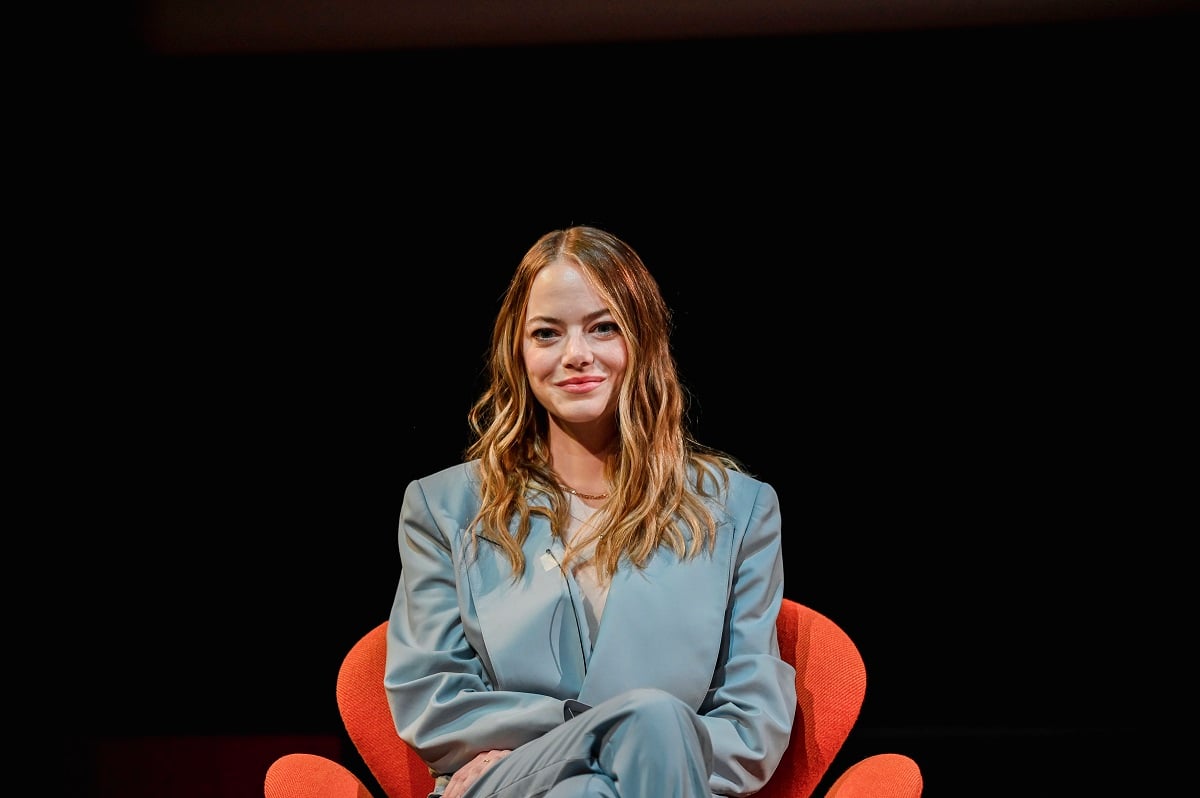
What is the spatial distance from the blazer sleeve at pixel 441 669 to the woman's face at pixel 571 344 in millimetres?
253

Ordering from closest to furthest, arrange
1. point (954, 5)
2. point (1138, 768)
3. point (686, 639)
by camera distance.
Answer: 1. point (686, 639)
2. point (954, 5)
3. point (1138, 768)

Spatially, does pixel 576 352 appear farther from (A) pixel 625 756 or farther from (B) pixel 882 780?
(B) pixel 882 780

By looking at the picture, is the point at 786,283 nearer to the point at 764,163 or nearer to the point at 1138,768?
the point at 764,163

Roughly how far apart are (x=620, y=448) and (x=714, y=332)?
0.61 m

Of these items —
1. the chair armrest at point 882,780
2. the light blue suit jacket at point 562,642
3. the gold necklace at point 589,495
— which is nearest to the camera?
the chair armrest at point 882,780

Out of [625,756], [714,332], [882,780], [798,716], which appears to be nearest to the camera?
[625,756]

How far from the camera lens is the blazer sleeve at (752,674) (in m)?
2.18

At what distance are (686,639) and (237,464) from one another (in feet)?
4.09

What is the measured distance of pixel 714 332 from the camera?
9.70ft

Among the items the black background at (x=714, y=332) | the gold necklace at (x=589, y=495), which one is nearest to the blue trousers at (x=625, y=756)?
the gold necklace at (x=589, y=495)

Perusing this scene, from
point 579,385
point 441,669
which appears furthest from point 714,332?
point 441,669

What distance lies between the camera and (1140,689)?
3.04 meters

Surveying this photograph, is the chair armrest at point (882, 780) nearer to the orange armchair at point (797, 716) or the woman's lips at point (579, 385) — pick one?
the orange armchair at point (797, 716)

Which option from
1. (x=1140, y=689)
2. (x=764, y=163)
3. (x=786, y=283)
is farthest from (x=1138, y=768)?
(x=764, y=163)
